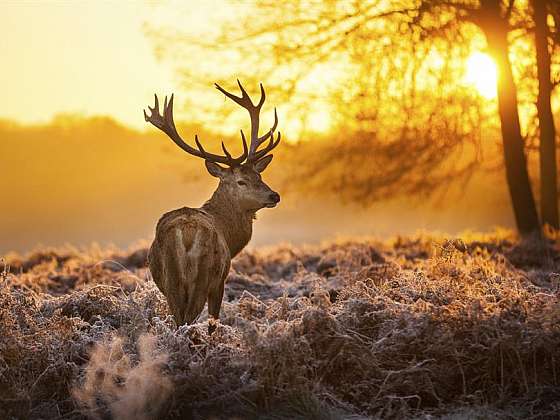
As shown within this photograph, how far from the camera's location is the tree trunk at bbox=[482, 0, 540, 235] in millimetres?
17703

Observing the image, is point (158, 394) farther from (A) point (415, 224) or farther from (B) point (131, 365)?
(A) point (415, 224)

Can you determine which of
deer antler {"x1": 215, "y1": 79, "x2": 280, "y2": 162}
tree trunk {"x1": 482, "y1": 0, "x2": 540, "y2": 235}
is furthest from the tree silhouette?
deer antler {"x1": 215, "y1": 79, "x2": 280, "y2": 162}

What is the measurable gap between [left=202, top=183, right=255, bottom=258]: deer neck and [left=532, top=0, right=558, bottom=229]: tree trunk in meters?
9.81

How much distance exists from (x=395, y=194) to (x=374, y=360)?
12.2 metres

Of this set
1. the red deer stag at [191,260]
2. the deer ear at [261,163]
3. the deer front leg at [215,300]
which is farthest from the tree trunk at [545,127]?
the deer front leg at [215,300]

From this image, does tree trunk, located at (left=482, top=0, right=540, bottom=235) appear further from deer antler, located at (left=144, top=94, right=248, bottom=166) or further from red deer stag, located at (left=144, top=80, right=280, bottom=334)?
red deer stag, located at (left=144, top=80, right=280, bottom=334)

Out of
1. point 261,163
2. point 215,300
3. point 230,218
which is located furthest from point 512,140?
point 215,300

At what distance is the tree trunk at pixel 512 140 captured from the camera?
697 inches

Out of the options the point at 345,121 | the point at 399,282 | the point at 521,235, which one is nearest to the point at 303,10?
the point at 345,121

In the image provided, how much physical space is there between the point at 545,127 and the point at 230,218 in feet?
33.4

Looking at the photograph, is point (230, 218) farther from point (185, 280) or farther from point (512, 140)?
point (512, 140)

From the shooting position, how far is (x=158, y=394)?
250 inches

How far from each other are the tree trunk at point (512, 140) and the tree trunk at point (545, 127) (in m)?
0.41

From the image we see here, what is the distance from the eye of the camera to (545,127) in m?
17.7
